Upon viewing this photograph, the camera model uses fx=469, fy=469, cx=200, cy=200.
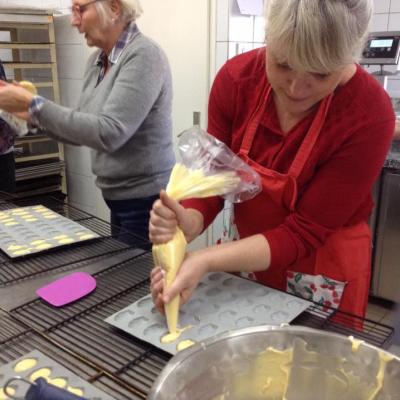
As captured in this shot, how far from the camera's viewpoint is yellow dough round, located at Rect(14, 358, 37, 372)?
0.69 meters

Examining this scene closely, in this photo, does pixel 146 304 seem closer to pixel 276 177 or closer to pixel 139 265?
pixel 139 265

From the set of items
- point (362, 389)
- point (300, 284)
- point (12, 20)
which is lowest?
point (300, 284)

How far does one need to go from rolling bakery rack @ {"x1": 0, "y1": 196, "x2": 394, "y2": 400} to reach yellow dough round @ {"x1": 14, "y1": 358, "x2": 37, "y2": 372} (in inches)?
→ 1.2

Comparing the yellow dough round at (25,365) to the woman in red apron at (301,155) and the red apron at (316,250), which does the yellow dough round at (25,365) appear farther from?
the red apron at (316,250)

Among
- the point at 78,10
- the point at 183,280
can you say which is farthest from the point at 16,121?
the point at 183,280

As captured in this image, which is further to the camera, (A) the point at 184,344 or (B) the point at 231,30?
(B) the point at 231,30

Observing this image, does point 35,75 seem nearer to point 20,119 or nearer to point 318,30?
point 20,119

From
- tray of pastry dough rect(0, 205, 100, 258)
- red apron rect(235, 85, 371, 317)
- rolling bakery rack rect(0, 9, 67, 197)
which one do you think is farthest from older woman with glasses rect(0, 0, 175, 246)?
rolling bakery rack rect(0, 9, 67, 197)

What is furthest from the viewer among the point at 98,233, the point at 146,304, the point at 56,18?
the point at 56,18

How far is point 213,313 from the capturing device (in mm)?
850

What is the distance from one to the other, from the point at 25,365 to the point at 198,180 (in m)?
0.43

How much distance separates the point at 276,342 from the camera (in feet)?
2.10

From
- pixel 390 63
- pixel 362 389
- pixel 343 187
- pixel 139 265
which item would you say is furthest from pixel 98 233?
pixel 390 63

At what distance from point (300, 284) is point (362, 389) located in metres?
0.48
